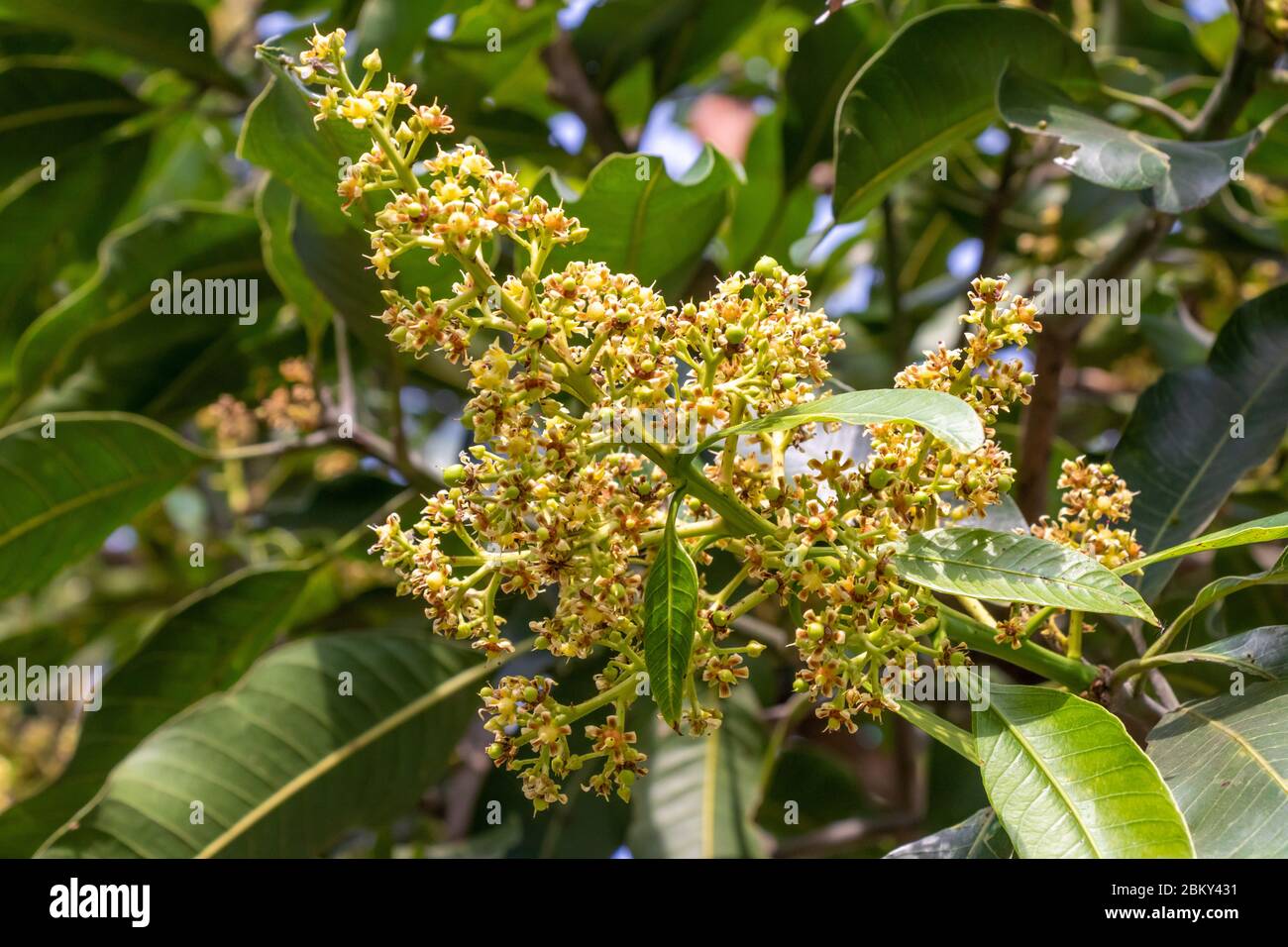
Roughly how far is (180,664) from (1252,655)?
1.87 meters

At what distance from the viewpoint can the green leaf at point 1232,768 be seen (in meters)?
1.13

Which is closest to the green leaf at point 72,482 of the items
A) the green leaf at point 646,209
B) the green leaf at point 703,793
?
the green leaf at point 646,209

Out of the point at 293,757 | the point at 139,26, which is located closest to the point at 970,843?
the point at 293,757

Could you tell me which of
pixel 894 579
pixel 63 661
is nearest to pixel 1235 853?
pixel 894 579

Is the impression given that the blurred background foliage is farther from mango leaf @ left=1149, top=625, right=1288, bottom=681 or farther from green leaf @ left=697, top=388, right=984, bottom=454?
green leaf @ left=697, top=388, right=984, bottom=454

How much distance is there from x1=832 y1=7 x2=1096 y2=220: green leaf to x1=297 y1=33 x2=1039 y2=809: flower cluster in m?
0.62

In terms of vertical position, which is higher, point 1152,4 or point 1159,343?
point 1152,4

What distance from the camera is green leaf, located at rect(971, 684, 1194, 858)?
1093 mm

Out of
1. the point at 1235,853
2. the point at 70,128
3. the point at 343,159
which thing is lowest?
the point at 1235,853

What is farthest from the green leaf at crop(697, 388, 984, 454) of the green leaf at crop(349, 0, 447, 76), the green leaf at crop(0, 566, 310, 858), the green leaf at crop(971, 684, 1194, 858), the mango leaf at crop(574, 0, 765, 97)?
the mango leaf at crop(574, 0, 765, 97)

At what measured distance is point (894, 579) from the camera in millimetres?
1208

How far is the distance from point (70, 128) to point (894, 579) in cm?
255

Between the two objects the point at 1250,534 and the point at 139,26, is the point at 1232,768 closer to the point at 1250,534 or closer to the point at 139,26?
the point at 1250,534

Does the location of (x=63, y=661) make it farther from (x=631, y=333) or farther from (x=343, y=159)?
(x=631, y=333)
